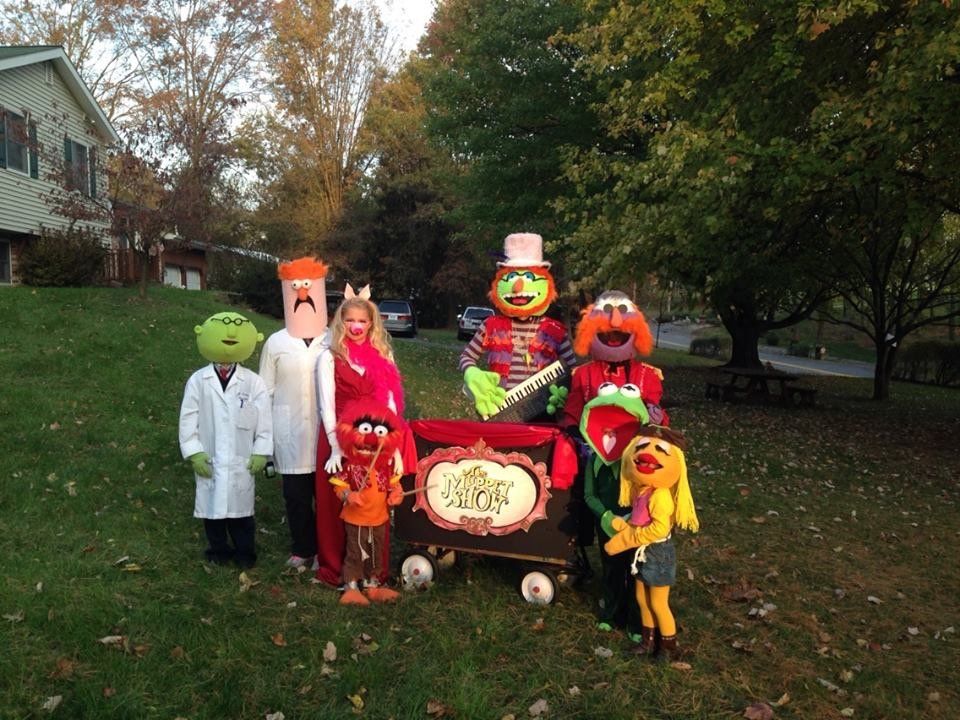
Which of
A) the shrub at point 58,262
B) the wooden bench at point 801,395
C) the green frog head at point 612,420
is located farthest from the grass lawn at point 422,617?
the shrub at point 58,262

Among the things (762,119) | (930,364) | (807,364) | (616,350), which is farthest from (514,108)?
(807,364)

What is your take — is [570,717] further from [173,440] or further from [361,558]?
[173,440]

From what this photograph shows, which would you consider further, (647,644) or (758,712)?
(647,644)

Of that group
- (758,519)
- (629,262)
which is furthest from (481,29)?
(758,519)

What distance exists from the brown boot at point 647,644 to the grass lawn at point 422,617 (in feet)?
0.33

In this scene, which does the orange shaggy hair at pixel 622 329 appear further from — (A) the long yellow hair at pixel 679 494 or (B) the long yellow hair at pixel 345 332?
(B) the long yellow hair at pixel 345 332

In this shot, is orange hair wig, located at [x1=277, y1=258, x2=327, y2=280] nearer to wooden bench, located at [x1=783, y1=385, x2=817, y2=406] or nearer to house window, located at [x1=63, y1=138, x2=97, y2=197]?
house window, located at [x1=63, y1=138, x2=97, y2=197]

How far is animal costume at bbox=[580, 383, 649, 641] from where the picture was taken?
3.94 m

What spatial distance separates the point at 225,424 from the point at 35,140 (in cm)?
1539

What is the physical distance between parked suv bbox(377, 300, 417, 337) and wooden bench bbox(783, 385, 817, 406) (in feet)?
53.1

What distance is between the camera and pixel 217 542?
480cm

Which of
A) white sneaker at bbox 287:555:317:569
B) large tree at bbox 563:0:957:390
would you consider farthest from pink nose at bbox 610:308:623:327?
large tree at bbox 563:0:957:390

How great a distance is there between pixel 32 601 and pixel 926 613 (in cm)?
543

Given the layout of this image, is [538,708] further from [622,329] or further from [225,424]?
[225,424]
